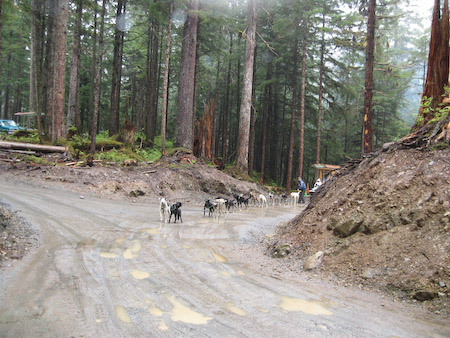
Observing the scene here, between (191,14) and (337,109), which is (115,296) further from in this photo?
(337,109)

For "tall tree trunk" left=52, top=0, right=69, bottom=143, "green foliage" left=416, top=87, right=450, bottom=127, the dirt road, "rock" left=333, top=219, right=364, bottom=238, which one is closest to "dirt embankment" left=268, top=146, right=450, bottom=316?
"rock" left=333, top=219, right=364, bottom=238

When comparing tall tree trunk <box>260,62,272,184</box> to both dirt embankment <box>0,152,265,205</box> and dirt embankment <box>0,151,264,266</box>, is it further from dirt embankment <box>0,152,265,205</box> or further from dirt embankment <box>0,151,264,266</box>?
dirt embankment <box>0,151,264,266</box>

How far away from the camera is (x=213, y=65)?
4572cm

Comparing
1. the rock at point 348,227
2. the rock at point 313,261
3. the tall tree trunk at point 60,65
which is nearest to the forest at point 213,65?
the tall tree trunk at point 60,65

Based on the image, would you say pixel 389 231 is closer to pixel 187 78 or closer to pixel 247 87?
pixel 187 78

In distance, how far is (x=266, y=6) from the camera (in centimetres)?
2712

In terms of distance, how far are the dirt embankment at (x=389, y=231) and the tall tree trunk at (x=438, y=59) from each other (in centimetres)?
236

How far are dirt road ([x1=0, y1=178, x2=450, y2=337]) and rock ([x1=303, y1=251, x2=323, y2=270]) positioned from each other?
681 mm

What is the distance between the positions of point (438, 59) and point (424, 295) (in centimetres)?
736

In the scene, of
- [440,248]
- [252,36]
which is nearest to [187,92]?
[252,36]

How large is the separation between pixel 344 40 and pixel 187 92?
44.6 feet

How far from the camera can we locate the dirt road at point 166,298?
12.0 feet

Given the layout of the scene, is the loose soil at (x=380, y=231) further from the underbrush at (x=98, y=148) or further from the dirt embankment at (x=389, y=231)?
the underbrush at (x=98, y=148)

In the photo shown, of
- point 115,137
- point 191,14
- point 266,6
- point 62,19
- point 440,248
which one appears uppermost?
point 266,6
